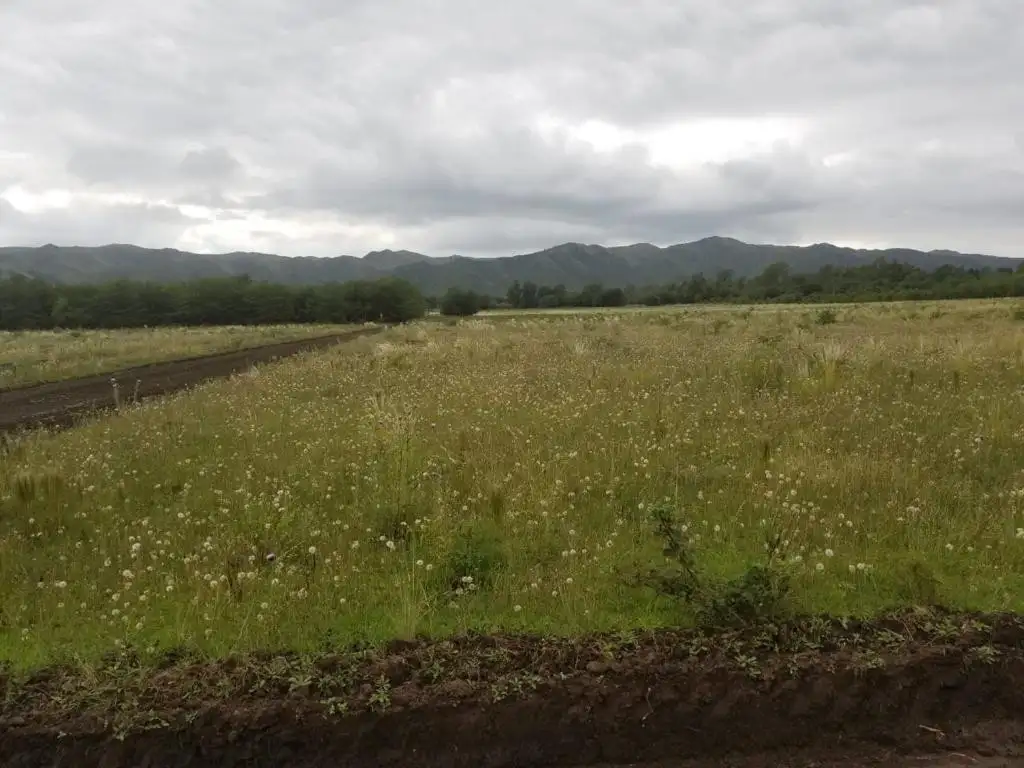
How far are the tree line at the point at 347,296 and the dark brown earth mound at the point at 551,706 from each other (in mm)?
91071

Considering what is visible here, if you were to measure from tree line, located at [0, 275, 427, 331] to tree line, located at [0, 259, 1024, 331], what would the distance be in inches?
5.1

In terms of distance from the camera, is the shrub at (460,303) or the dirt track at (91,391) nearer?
the dirt track at (91,391)

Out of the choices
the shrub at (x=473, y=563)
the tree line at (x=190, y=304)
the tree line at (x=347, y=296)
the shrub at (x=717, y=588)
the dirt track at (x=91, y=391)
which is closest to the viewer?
the shrub at (x=717, y=588)

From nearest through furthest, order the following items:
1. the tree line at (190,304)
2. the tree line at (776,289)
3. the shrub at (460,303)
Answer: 1. the tree line at (190,304)
2. the tree line at (776,289)
3. the shrub at (460,303)

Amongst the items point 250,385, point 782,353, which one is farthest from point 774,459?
point 250,385

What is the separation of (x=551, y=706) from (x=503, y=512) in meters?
2.44

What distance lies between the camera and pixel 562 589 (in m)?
4.50

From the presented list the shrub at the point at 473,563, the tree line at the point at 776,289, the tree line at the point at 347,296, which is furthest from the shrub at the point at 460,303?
the shrub at the point at 473,563

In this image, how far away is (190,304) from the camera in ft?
316

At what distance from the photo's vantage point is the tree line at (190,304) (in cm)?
8779

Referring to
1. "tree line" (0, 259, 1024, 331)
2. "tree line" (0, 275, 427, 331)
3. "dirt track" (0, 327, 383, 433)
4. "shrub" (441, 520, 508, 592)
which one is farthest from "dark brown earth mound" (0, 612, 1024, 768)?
"tree line" (0, 259, 1024, 331)

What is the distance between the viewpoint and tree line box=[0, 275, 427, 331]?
288 feet

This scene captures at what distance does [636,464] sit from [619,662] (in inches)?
128

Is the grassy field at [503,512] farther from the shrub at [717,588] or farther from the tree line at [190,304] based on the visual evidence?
the tree line at [190,304]
